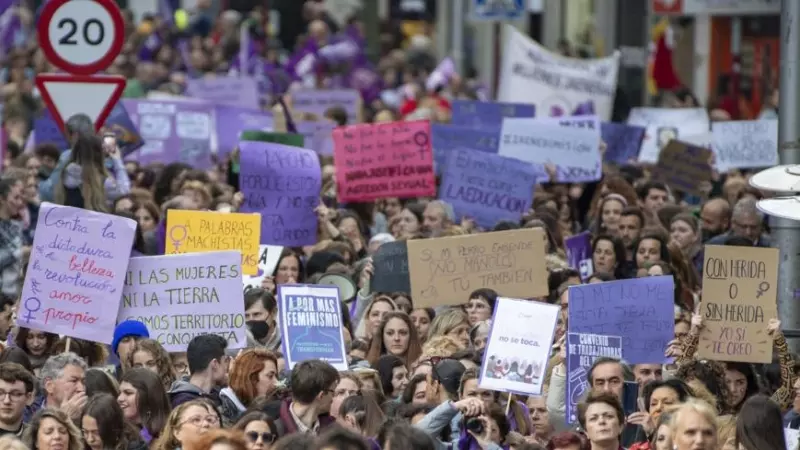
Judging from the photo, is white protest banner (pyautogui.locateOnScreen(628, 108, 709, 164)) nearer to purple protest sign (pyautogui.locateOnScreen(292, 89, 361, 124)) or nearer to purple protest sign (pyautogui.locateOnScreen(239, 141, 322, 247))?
purple protest sign (pyautogui.locateOnScreen(292, 89, 361, 124))

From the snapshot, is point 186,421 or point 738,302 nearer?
→ point 186,421

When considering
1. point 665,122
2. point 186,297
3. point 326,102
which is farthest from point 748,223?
point 326,102

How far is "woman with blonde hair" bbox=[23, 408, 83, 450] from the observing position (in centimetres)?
1016

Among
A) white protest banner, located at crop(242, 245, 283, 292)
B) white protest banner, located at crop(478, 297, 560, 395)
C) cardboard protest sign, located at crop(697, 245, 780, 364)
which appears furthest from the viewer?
white protest banner, located at crop(242, 245, 283, 292)

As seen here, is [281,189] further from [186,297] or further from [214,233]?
[186,297]

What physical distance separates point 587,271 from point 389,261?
1.58 metres

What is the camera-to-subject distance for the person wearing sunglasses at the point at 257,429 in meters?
9.77

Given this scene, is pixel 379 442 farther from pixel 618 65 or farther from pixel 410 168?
pixel 618 65

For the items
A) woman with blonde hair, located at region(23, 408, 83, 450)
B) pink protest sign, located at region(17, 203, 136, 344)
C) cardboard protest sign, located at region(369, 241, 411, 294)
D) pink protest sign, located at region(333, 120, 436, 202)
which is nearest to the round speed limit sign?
cardboard protest sign, located at region(369, 241, 411, 294)

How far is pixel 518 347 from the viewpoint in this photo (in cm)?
1172

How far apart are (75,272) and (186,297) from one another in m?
0.58

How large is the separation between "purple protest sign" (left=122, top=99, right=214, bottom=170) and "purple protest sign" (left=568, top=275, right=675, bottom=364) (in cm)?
997

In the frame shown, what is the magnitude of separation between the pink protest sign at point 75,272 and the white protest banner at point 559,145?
6898mm

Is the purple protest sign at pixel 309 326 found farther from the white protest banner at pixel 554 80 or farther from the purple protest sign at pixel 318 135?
the white protest banner at pixel 554 80
